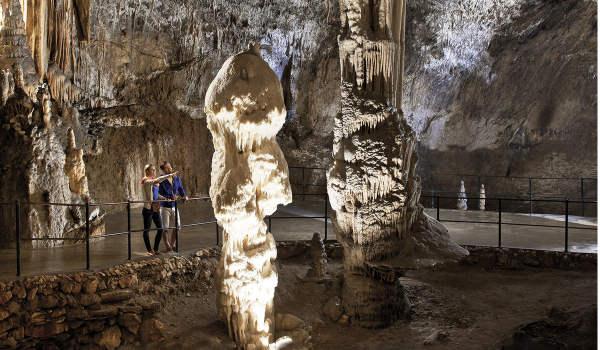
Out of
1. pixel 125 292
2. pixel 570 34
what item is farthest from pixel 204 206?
pixel 570 34

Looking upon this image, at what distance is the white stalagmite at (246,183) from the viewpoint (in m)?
4.75

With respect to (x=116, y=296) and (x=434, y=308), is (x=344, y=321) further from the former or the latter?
(x=116, y=296)

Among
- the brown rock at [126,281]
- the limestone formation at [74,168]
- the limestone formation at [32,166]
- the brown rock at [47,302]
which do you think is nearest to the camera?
the brown rock at [47,302]

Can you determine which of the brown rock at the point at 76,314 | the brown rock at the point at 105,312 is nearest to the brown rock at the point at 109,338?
the brown rock at the point at 105,312

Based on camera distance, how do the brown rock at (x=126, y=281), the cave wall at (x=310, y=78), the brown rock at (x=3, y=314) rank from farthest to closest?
1. the cave wall at (x=310, y=78)
2. the brown rock at (x=126, y=281)
3. the brown rock at (x=3, y=314)

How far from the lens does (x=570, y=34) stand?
11250 mm

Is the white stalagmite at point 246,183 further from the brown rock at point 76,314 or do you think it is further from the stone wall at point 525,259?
the stone wall at point 525,259

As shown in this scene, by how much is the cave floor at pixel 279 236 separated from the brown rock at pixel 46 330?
0.64 meters

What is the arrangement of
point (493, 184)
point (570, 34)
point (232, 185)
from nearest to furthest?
1. point (232, 185)
2. point (570, 34)
3. point (493, 184)

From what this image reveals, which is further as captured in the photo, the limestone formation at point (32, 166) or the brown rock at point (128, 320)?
the limestone formation at point (32, 166)

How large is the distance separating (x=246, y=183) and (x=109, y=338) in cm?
242

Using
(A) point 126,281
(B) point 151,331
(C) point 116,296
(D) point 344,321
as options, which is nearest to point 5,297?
(C) point 116,296

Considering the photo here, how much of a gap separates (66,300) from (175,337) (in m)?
1.26

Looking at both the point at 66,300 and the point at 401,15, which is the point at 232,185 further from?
the point at 401,15
